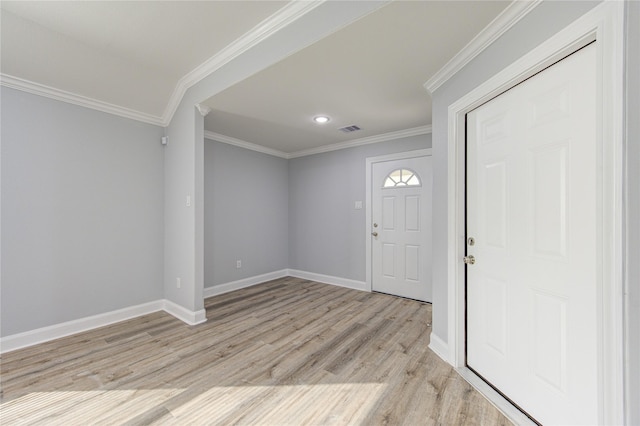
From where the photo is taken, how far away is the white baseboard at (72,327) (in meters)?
2.27

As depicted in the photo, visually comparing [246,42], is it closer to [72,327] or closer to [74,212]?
[74,212]

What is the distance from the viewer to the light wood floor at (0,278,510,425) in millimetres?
1548

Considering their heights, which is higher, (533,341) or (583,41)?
(583,41)

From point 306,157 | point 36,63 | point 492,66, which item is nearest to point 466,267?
point 492,66

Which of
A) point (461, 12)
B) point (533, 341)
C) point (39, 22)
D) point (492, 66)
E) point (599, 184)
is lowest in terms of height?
point (533, 341)

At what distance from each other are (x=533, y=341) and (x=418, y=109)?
7.77ft

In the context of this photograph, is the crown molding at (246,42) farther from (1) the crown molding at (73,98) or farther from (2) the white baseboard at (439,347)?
(2) the white baseboard at (439,347)

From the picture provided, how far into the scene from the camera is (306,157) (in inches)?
188

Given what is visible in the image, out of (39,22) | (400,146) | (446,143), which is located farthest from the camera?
(400,146)

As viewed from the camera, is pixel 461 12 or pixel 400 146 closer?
pixel 461 12

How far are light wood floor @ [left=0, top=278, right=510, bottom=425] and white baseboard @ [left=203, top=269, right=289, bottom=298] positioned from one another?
81 centimetres

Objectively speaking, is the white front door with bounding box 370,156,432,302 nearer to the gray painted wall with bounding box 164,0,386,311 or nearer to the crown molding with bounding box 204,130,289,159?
the crown molding with bounding box 204,130,289,159

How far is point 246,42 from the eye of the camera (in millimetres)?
2115

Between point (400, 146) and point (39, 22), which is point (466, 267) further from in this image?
point (39, 22)
